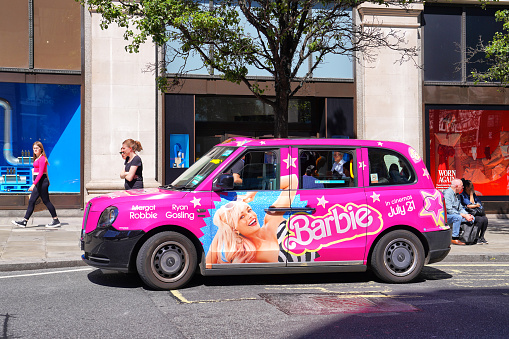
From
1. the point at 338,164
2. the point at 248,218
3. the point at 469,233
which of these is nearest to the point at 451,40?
the point at 469,233

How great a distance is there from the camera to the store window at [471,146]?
54.3 ft

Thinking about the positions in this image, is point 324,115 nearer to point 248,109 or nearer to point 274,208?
point 248,109

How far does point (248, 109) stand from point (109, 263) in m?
9.43

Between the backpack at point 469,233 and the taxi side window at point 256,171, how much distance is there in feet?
18.4

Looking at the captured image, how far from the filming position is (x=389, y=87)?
16.1 m

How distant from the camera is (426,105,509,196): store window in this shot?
1655cm

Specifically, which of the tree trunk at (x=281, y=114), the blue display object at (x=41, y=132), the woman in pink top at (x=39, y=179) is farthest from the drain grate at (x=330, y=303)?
the blue display object at (x=41, y=132)

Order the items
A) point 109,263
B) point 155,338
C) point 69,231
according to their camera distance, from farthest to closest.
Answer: point 69,231 < point 109,263 < point 155,338

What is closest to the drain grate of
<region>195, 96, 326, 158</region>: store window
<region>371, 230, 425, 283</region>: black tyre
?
<region>371, 230, 425, 283</region>: black tyre

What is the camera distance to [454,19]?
657 inches

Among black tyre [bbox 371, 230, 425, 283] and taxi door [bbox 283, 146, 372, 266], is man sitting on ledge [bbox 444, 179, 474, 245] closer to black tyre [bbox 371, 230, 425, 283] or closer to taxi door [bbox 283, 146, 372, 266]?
black tyre [bbox 371, 230, 425, 283]

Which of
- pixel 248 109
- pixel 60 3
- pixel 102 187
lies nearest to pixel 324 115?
pixel 248 109

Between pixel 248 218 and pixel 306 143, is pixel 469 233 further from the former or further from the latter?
pixel 248 218

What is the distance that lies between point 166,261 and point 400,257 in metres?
2.96
